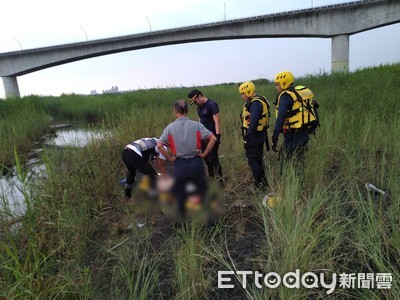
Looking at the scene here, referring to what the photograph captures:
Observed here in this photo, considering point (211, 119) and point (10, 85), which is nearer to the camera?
point (211, 119)

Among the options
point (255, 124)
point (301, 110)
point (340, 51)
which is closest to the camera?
point (301, 110)

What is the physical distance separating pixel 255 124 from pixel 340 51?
70.3 feet

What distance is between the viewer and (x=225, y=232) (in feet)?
9.19

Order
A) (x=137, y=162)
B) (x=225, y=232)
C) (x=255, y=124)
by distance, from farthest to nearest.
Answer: (x=137, y=162) → (x=255, y=124) → (x=225, y=232)

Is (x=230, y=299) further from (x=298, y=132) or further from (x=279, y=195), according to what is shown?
(x=298, y=132)

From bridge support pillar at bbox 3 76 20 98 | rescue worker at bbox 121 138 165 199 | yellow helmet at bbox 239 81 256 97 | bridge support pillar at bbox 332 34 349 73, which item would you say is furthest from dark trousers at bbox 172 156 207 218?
bridge support pillar at bbox 3 76 20 98

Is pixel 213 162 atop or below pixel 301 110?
below

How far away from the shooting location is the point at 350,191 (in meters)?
3.08

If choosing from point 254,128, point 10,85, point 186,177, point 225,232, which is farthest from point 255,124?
point 10,85

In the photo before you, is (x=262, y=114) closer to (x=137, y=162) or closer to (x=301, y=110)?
(x=301, y=110)

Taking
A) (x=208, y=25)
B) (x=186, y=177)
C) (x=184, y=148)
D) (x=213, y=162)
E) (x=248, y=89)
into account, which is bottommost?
(x=213, y=162)

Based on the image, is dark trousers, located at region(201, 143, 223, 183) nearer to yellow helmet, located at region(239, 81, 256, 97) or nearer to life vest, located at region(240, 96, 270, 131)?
life vest, located at region(240, 96, 270, 131)
